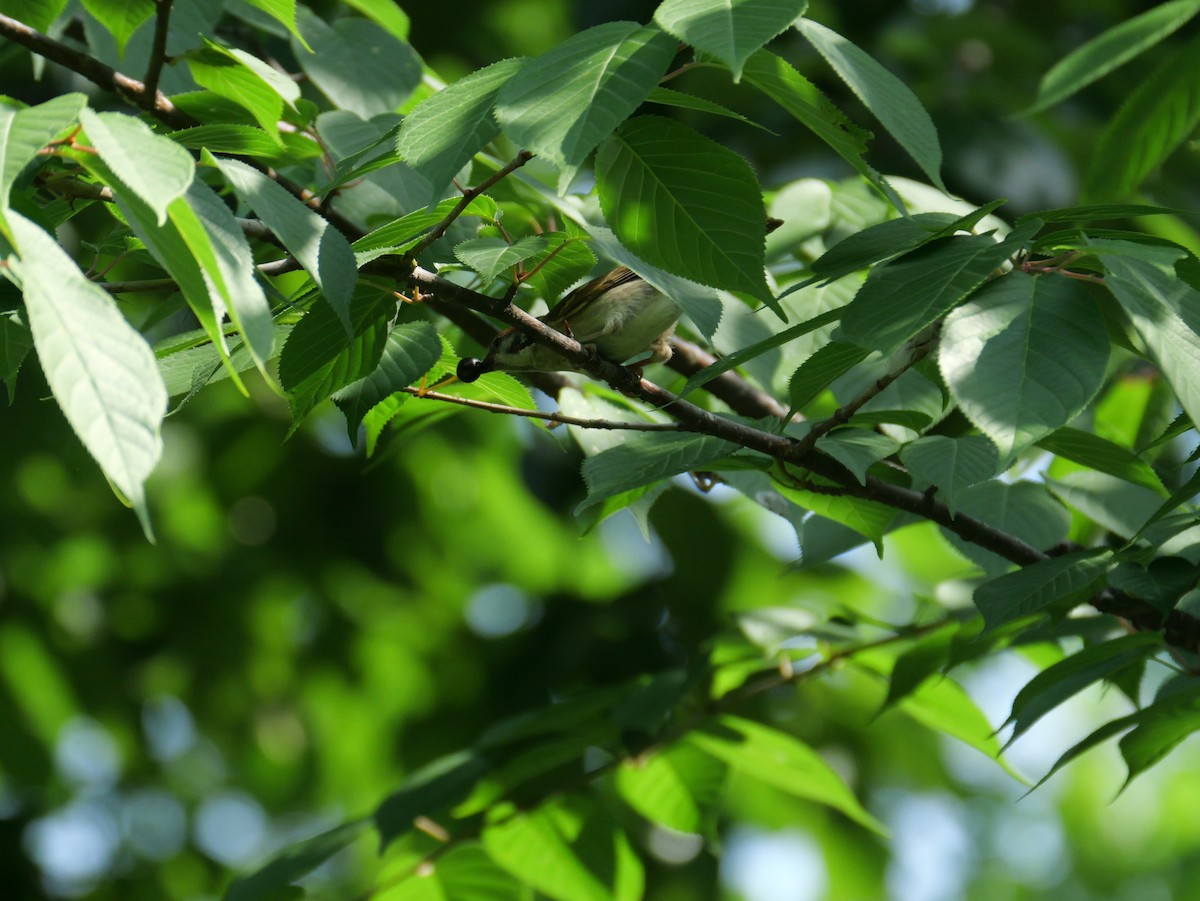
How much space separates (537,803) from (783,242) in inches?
52.6

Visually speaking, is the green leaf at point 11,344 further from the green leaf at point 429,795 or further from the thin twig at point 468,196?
the green leaf at point 429,795

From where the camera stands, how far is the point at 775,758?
2.59m

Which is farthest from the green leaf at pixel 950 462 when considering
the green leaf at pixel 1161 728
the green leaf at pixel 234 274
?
the green leaf at pixel 234 274

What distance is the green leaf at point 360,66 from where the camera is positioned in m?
2.52

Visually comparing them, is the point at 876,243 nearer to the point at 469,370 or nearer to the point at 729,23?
the point at 729,23

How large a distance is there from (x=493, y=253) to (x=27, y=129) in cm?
59

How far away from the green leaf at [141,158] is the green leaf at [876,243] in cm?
76

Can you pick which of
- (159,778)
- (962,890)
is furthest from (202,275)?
(962,890)

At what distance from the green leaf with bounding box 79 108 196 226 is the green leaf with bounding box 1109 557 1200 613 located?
138 cm

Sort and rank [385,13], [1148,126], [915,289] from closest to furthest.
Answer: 1. [915,289]
2. [1148,126]
3. [385,13]

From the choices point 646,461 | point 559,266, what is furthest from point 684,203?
point 646,461

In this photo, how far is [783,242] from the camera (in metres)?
2.59

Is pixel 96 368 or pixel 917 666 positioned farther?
pixel 917 666

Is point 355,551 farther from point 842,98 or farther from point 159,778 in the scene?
point 842,98
